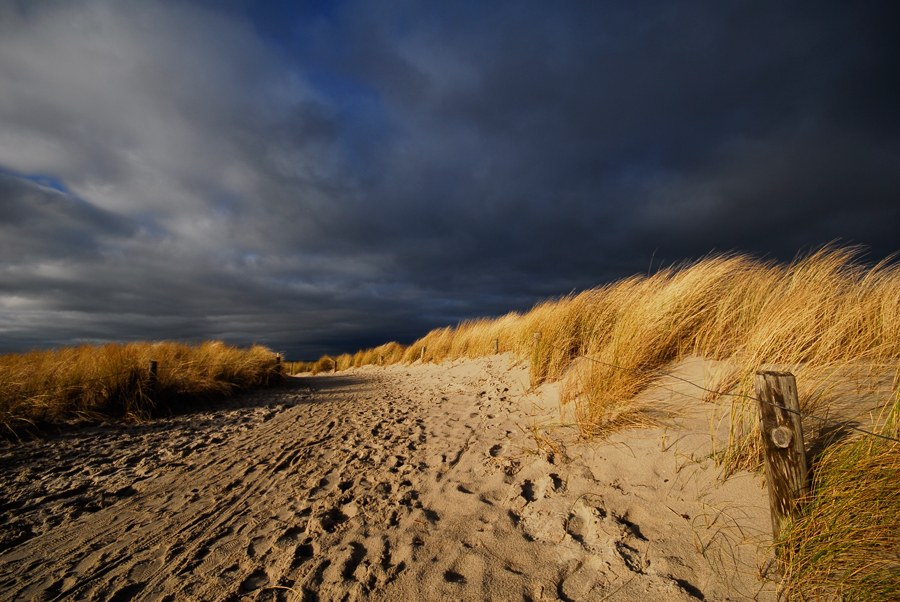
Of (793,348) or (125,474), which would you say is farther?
(125,474)

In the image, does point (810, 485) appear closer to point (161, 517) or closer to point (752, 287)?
point (752, 287)

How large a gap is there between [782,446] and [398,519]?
8.52ft

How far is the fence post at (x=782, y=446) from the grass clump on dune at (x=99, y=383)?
833 centimetres

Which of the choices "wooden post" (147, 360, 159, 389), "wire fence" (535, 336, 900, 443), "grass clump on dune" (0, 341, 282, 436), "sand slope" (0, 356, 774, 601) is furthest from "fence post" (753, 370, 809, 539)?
"wooden post" (147, 360, 159, 389)

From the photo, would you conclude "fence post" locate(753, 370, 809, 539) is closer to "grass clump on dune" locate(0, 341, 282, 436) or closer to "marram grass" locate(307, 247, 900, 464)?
"marram grass" locate(307, 247, 900, 464)

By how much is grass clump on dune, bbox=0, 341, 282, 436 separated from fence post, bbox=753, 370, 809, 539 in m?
8.33

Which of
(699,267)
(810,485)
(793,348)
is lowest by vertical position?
(810,485)

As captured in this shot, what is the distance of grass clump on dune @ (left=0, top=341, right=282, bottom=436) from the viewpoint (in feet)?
17.1

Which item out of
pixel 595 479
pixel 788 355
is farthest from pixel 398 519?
pixel 788 355

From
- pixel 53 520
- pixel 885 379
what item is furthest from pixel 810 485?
pixel 53 520

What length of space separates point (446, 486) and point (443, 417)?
8.16ft

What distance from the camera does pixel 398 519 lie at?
2.77m

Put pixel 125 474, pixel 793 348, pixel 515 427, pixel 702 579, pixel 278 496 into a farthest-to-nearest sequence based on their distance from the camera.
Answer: pixel 515 427 < pixel 125 474 < pixel 793 348 < pixel 278 496 < pixel 702 579

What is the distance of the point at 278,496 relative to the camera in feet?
10.6
